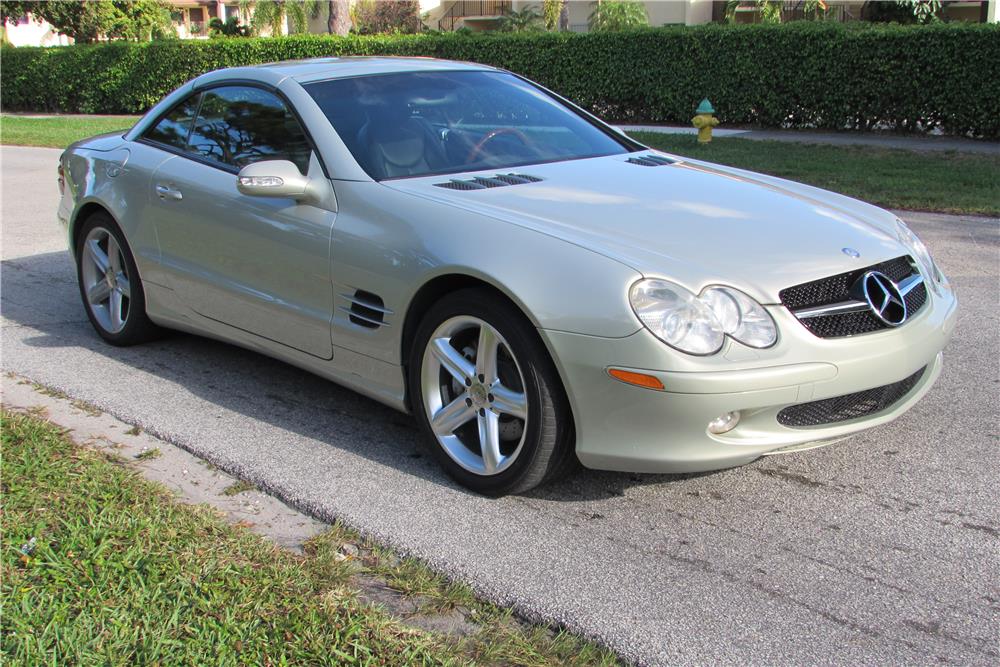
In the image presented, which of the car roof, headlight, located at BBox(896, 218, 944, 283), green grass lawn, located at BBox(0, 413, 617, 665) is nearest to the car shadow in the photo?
green grass lawn, located at BBox(0, 413, 617, 665)

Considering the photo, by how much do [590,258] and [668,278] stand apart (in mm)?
270

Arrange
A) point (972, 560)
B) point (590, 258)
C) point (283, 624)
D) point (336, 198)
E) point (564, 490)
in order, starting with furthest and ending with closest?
point (336, 198) < point (564, 490) < point (590, 258) < point (972, 560) < point (283, 624)

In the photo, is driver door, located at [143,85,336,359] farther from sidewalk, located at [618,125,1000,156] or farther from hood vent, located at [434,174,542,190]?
sidewalk, located at [618,125,1000,156]

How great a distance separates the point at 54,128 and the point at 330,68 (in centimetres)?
1943

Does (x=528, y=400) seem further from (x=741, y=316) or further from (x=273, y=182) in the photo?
(x=273, y=182)

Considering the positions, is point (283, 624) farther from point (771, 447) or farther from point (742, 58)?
point (742, 58)

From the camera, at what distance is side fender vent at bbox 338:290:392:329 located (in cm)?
393

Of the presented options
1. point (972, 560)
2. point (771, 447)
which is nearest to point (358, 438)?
point (771, 447)

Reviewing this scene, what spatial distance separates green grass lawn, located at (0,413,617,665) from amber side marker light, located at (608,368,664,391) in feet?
2.69

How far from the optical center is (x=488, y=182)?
13.7 ft

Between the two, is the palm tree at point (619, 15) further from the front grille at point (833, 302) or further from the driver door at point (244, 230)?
the front grille at point (833, 302)

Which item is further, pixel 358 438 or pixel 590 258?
pixel 358 438

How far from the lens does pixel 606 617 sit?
291 cm

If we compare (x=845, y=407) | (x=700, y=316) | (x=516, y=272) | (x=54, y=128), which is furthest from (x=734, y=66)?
(x=700, y=316)
